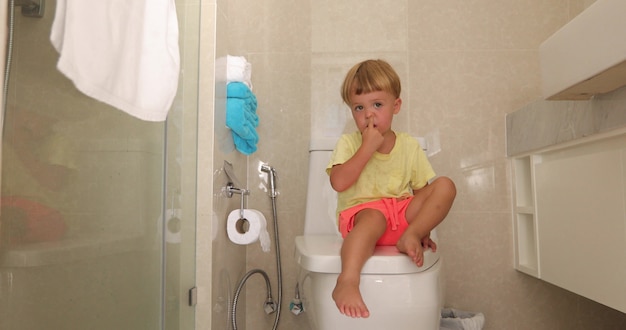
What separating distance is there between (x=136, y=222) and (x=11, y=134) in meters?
0.39

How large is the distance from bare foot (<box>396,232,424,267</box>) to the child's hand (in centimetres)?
32

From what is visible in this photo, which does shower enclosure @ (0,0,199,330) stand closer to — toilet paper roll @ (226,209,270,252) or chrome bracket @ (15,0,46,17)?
chrome bracket @ (15,0,46,17)

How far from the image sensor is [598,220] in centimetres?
126

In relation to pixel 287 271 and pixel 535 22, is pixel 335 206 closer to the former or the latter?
pixel 287 271

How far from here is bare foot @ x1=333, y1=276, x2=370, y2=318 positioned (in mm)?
1016

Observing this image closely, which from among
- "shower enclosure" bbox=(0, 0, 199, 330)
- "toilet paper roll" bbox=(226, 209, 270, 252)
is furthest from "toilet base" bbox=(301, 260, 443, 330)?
"toilet paper roll" bbox=(226, 209, 270, 252)

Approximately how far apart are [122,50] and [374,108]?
2.67ft

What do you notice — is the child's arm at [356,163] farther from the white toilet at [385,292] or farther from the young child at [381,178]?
the white toilet at [385,292]

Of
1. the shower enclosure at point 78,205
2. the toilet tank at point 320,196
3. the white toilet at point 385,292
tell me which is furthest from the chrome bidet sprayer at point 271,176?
the white toilet at point 385,292

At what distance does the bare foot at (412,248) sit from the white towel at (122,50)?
569 millimetres

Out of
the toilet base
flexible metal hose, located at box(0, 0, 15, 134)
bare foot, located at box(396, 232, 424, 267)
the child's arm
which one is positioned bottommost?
the toilet base

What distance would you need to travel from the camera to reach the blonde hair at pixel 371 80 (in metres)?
1.50

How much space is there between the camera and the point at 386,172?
1541 mm

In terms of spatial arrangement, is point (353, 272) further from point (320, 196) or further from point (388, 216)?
point (320, 196)
